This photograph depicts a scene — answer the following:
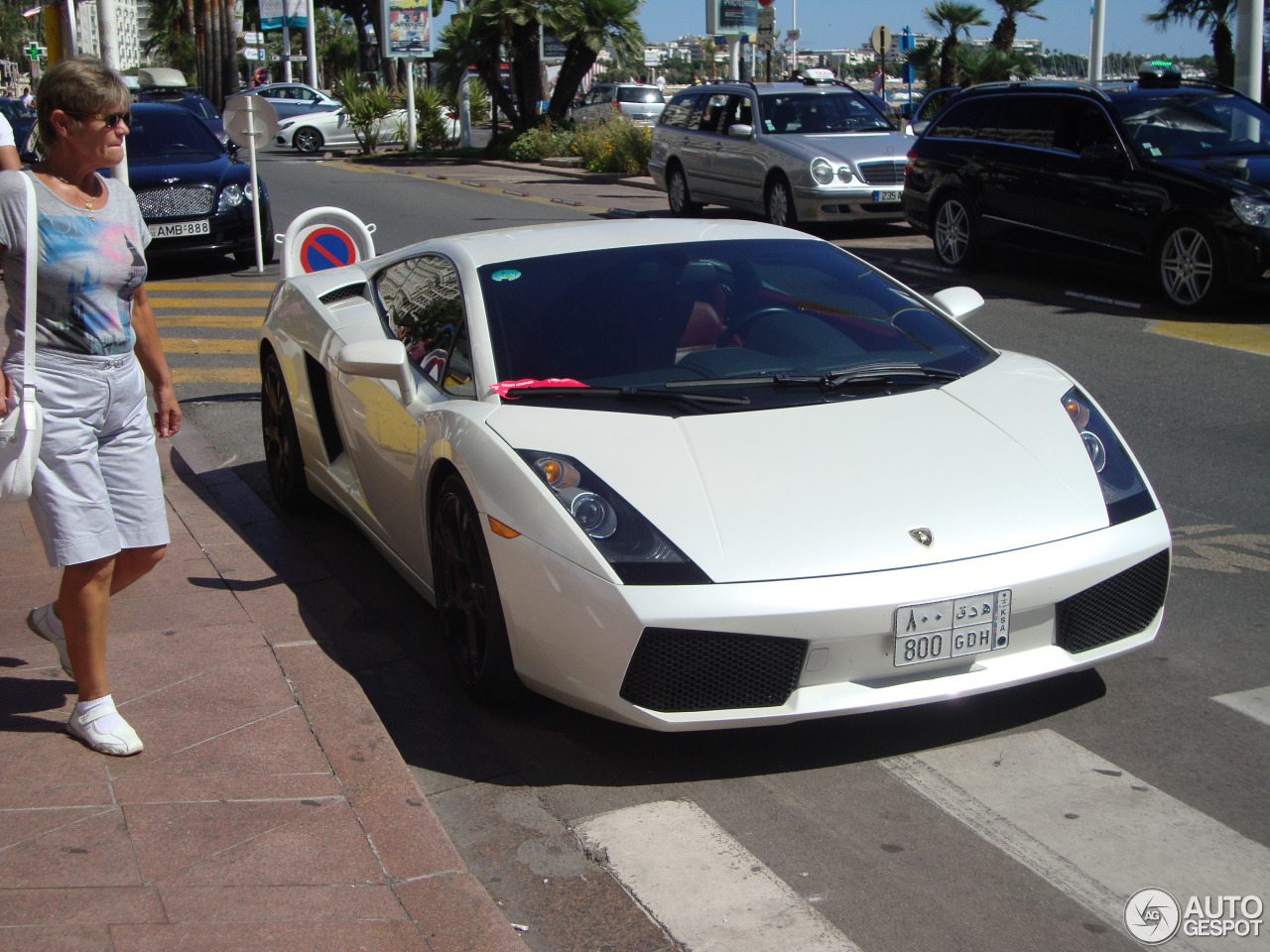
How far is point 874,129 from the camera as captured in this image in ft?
56.4

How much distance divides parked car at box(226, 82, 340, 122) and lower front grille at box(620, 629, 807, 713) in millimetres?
37659

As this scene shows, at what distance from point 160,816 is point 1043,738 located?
232 centimetres

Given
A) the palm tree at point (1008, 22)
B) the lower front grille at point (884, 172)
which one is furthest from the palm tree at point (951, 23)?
the lower front grille at point (884, 172)

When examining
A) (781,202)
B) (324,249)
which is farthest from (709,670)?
(781,202)

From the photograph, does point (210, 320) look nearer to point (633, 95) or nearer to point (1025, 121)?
point (1025, 121)

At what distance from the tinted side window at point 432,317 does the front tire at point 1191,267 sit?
24.4 ft

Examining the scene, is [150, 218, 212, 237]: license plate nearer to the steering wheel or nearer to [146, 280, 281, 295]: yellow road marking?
[146, 280, 281, 295]: yellow road marking

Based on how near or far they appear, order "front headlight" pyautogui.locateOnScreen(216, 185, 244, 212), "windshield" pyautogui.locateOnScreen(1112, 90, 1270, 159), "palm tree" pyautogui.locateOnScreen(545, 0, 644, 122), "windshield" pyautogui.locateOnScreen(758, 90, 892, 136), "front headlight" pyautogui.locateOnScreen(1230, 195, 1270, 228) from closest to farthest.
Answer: "front headlight" pyautogui.locateOnScreen(1230, 195, 1270, 228), "windshield" pyautogui.locateOnScreen(1112, 90, 1270, 159), "front headlight" pyautogui.locateOnScreen(216, 185, 244, 212), "windshield" pyautogui.locateOnScreen(758, 90, 892, 136), "palm tree" pyautogui.locateOnScreen(545, 0, 644, 122)

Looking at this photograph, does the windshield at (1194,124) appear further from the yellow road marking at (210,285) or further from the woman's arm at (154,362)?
the woman's arm at (154,362)

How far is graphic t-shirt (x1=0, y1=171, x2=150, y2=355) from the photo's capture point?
338cm

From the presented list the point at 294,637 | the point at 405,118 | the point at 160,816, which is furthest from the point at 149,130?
the point at 405,118

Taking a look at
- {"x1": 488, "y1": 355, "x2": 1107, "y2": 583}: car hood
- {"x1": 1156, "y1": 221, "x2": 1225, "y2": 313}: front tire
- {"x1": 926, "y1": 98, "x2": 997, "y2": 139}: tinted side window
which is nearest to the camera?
{"x1": 488, "y1": 355, "x2": 1107, "y2": 583}: car hood

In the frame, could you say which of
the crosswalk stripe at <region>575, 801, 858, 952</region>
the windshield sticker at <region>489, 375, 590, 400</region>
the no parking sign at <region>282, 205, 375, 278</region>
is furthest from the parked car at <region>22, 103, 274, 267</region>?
the crosswalk stripe at <region>575, 801, 858, 952</region>

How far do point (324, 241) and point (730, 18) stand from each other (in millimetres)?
18581
